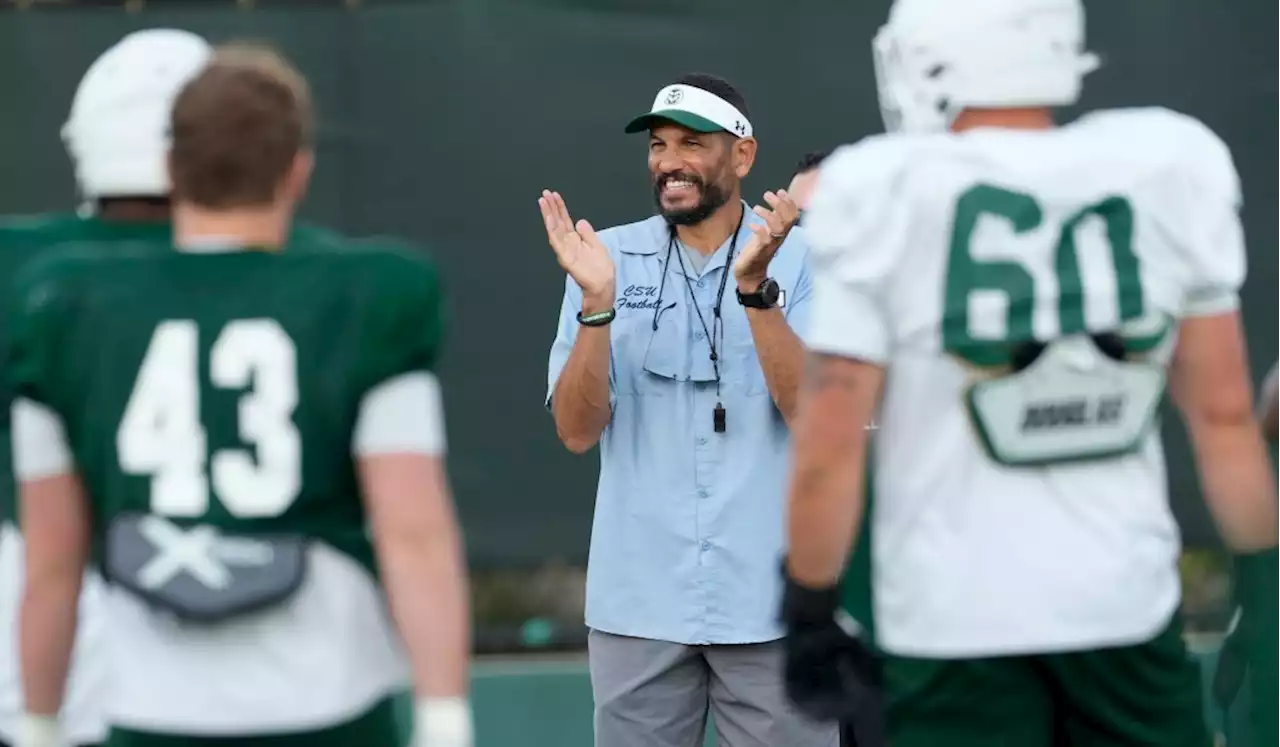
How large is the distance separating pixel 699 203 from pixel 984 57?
1658mm

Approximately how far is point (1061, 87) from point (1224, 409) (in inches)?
21.4

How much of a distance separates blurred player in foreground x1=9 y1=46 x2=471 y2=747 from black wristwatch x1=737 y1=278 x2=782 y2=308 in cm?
162

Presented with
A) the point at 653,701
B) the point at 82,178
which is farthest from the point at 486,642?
the point at 82,178

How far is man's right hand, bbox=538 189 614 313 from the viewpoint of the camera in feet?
14.2

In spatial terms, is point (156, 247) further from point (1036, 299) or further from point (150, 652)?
point (1036, 299)

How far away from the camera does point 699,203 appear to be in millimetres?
4641

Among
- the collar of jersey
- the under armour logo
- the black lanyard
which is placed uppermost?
the collar of jersey

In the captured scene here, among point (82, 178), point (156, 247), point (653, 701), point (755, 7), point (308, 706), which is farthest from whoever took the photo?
point (755, 7)

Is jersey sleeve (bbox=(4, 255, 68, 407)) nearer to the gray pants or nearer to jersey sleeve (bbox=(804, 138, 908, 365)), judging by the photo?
jersey sleeve (bbox=(804, 138, 908, 365))

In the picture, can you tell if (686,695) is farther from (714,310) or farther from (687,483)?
(714,310)

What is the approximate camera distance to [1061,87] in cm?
306

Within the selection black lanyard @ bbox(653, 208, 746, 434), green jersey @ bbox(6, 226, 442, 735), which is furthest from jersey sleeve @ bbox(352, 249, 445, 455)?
black lanyard @ bbox(653, 208, 746, 434)

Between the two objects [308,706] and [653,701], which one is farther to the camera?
[653,701]

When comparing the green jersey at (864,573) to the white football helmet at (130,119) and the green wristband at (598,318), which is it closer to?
the white football helmet at (130,119)
